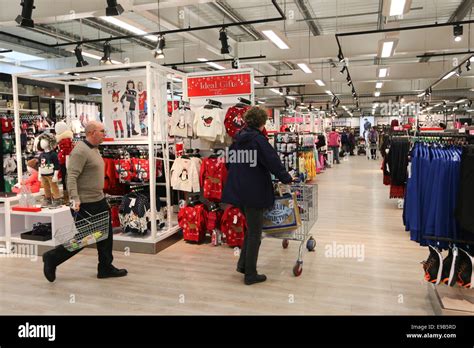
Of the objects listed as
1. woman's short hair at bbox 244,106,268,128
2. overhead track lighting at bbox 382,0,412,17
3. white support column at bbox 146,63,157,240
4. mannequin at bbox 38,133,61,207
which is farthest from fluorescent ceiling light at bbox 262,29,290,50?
mannequin at bbox 38,133,61,207

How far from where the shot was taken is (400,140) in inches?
233

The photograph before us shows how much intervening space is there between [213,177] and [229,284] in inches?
72.7

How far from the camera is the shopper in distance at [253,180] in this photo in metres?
4.05

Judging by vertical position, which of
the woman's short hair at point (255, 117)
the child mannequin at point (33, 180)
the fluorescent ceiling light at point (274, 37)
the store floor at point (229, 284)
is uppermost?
the fluorescent ceiling light at point (274, 37)

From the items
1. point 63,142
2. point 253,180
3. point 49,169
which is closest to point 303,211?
point 253,180

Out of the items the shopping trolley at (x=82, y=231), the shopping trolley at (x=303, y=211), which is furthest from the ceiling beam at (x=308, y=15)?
the shopping trolley at (x=82, y=231)

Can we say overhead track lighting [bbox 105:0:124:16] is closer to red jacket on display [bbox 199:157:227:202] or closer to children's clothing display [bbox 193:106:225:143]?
children's clothing display [bbox 193:106:225:143]

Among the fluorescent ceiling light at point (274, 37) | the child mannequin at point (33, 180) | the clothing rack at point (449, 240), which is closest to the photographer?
the clothing rack at point (449, 240)

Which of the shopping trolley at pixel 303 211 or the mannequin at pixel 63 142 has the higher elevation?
the mannequin at pixel 63 142

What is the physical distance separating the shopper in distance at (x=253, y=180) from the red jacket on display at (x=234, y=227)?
130cm

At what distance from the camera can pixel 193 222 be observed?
5.87 meters

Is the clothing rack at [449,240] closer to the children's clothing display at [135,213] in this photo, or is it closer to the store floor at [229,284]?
the store floor at [229,284]

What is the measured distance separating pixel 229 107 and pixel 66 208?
2720 mm
